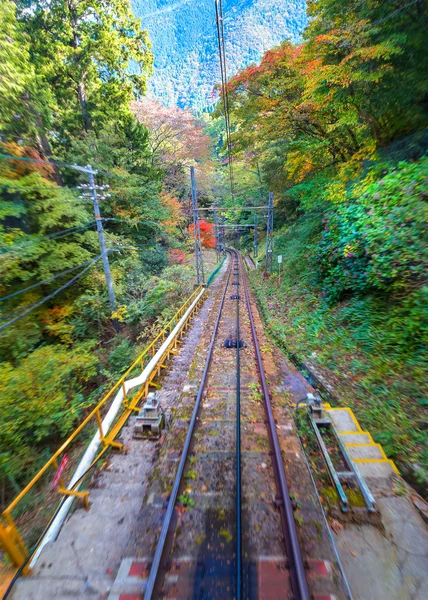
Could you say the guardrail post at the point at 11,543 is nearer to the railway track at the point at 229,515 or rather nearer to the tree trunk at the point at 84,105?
the railway track at the point at 229,515

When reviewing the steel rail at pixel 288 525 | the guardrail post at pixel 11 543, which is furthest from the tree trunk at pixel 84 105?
the steel rail at pixel 288 525

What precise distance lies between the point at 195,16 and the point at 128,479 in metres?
195

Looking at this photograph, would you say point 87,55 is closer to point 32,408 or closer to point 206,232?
point 32,408

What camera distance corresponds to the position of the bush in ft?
20.4

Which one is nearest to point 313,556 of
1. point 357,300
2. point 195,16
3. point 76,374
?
point 357,300

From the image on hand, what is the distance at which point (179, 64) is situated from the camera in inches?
3858

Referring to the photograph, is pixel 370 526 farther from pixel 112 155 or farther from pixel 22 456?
pixel 112 155

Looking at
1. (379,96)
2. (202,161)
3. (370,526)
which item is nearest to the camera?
(370,526)

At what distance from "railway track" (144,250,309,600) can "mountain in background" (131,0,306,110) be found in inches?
771

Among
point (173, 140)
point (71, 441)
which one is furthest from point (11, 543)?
point (173, 140)

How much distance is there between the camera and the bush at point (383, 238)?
6.21 metres

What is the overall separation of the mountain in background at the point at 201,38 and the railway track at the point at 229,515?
64.2 ft

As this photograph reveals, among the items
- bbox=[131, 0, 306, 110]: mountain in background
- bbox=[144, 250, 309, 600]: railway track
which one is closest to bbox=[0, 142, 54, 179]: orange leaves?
bbox=[144, 250, 309, 600]: railway track

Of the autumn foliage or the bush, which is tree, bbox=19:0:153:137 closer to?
the autumn foliage
